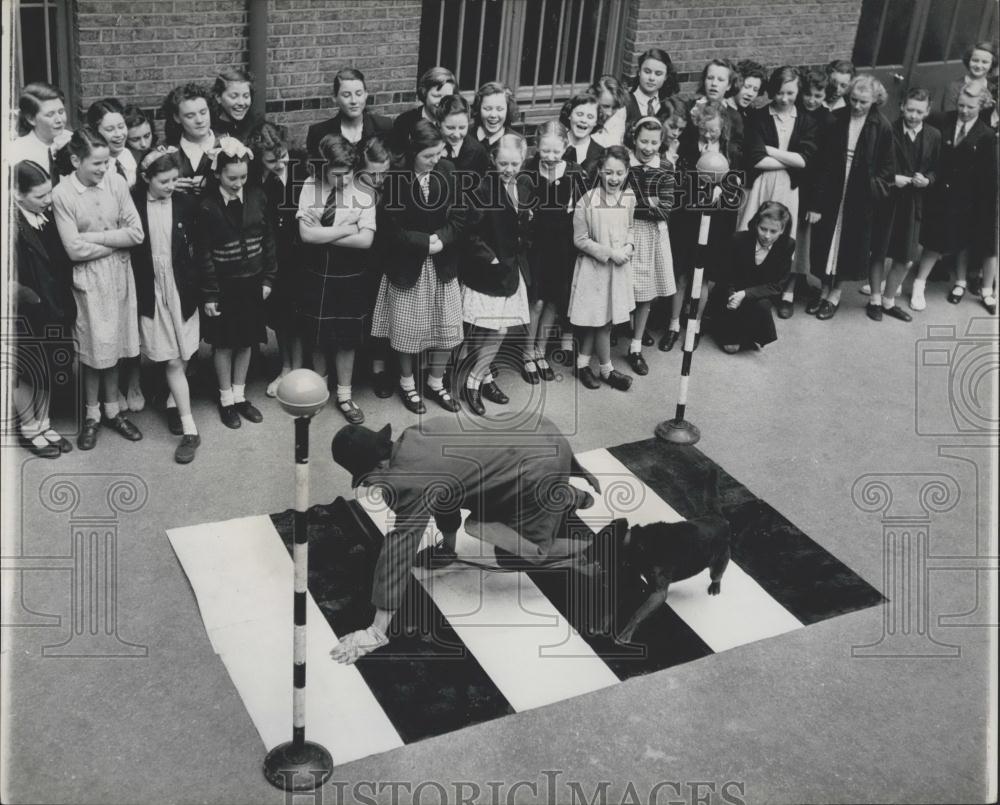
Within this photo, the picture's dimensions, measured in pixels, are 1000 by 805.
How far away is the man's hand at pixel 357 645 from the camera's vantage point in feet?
21.2

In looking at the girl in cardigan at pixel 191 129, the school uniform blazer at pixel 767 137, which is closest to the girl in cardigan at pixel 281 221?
the girl in cardigan at pixel 191 129

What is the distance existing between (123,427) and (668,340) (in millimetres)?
4063

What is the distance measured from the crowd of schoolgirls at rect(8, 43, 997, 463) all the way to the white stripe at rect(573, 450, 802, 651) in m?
1.41

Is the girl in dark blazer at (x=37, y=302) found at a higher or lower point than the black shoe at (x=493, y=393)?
higher

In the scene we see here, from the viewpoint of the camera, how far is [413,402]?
8.77 metres

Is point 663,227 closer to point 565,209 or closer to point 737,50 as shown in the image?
point 565,209

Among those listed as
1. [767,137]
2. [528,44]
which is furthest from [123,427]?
[767,137]

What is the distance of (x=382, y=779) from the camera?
582 centimetres

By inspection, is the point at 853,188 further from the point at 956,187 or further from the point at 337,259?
the point at 337,259

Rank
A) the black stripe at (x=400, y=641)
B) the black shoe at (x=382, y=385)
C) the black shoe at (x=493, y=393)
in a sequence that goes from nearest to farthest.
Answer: the black stripe at (x=400, y=641), the black shoe at (x=382, y=385), the black shoe at (x=493, y=393)

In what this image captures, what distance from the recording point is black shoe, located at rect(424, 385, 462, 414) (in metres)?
8.86

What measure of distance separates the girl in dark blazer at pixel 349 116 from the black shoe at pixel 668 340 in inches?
102

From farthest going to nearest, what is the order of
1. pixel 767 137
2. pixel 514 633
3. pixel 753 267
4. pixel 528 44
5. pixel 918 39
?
pixel 918 39 → pixel 528 44 → pixel 767 137 → pixel 753 267 → pixel 514 633

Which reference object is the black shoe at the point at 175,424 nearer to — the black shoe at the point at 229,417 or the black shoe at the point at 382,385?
the black shoe at the point at 229,417
